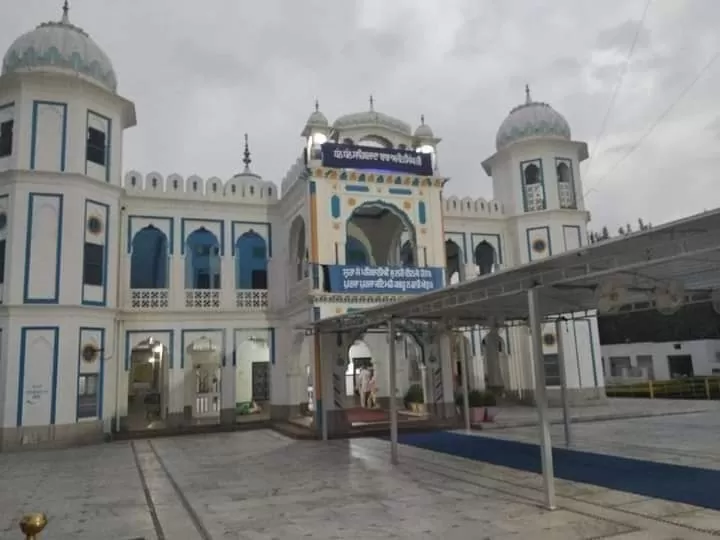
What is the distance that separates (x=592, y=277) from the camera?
7.19 metres

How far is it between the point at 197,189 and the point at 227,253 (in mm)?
2223

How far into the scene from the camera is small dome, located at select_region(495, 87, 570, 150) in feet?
70.2

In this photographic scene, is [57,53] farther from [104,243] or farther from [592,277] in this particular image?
[592,277]

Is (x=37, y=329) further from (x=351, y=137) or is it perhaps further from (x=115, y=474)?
(x=351, y=137)

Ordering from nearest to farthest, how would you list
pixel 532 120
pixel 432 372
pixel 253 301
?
pixel 432 372, pixel 253 301, pixel 532 120

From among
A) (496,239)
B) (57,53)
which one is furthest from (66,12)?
(496,239)

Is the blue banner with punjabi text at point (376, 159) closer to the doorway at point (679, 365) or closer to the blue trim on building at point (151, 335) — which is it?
the blue trim on building at point (151, 335)

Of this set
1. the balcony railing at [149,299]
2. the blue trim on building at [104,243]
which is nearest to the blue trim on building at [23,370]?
the blue trim on building at [104,243]

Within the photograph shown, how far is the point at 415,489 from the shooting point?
8562mm

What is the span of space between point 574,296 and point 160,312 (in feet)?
40.2

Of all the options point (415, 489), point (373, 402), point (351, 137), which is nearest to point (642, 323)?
point (373, 402)

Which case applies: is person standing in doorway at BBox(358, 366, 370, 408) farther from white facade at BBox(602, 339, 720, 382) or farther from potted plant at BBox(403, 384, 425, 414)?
white facade at BBox(602, 339, 720, 382)

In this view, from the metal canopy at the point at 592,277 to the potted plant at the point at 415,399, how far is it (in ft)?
19.1

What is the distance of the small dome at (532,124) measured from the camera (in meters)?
A: 21.4
